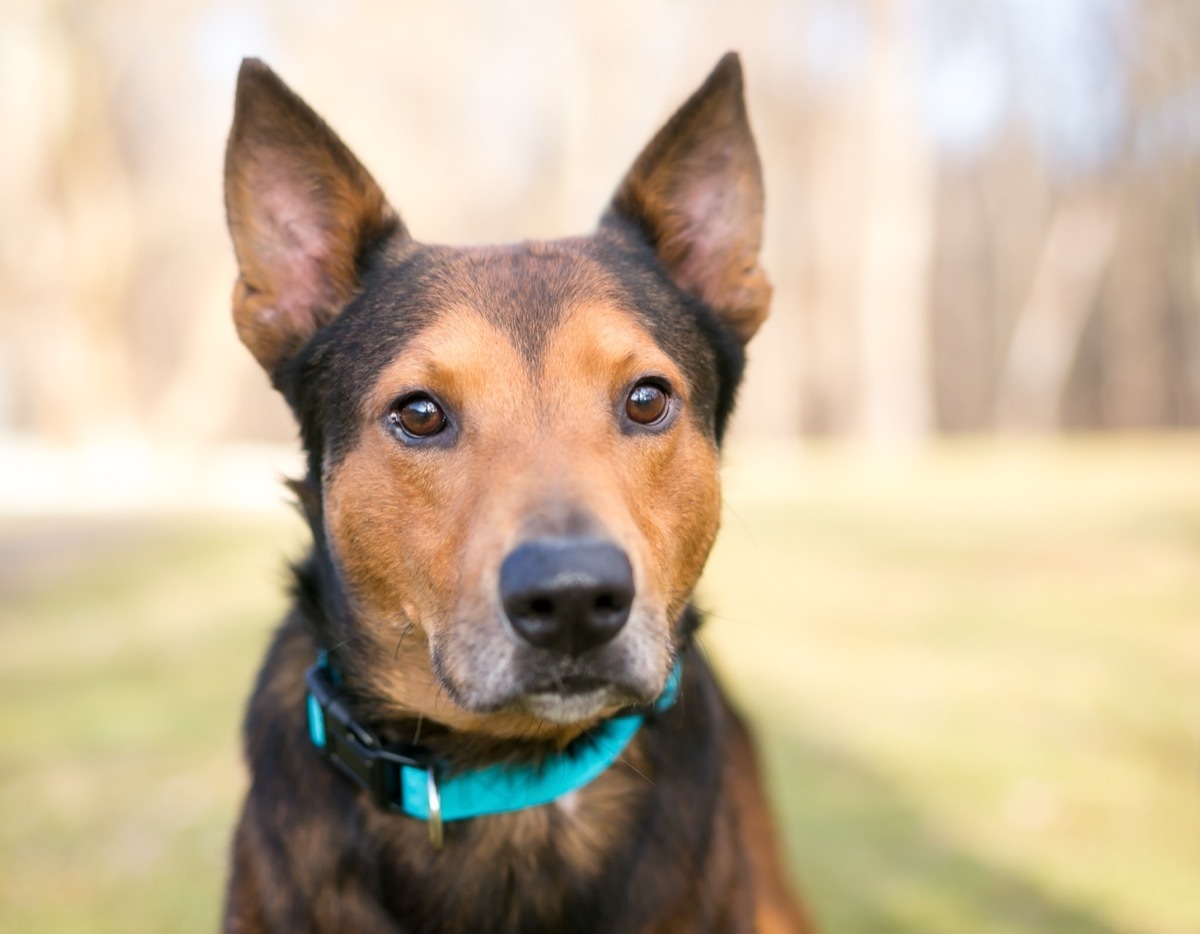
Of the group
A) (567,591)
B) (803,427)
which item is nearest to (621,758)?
(567,591)

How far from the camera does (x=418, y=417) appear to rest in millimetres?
2926

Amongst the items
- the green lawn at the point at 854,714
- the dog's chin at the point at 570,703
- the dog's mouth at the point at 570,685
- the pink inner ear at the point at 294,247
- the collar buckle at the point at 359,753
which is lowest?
the green lawn at the point at 854,714

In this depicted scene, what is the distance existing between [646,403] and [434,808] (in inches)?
47.0

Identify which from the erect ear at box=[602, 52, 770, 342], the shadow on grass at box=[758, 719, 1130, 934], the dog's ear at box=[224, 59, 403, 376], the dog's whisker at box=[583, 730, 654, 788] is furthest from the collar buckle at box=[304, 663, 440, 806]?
the shadow on grass at box=[758, 719, 1130, 934]

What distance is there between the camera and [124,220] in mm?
23641

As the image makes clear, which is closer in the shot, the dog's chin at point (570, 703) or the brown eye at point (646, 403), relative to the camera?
the dog's chin at point (570, 703)

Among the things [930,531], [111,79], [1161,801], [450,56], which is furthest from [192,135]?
[1161,801]

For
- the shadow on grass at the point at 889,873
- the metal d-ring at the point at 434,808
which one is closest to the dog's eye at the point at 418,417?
the metal d-ring at the point at 434,808

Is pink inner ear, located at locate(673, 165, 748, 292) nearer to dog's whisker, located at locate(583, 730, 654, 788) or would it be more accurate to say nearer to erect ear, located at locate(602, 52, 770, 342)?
erect ear, located at locate(602, 52, 770, 342)

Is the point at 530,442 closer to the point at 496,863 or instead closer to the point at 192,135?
the point at 496,863

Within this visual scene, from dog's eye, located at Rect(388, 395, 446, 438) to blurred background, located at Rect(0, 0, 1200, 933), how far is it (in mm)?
665

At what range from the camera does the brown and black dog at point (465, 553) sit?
266cm

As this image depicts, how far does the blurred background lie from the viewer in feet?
18.1

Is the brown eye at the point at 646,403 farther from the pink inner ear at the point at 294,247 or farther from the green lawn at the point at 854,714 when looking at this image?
the pink inner ear at the point at 294,247
